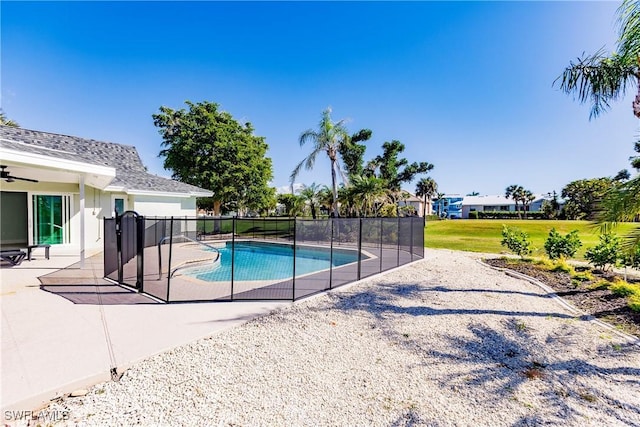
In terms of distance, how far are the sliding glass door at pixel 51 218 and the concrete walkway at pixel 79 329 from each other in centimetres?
544

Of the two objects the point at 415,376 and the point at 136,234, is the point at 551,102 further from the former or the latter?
the point at 136,234

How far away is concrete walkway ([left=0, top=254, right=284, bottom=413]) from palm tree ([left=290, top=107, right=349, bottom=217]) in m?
13.3

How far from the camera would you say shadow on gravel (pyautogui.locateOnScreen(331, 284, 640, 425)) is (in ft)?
8.75

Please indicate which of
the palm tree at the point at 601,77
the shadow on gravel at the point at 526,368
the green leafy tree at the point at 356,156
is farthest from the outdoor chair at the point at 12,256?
the green leafy tree at the point at 356,156

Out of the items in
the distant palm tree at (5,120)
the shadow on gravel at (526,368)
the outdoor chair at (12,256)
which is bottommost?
the shadow on gravel at (526,368)

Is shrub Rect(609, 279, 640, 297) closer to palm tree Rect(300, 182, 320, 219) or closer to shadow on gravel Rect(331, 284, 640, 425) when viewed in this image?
shadow on gravel Rect(331, 284, 640, 425)

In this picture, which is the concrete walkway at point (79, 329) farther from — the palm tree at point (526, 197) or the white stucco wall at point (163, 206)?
the palm tree at point (526, 197)

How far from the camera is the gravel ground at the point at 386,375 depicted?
8.17ft

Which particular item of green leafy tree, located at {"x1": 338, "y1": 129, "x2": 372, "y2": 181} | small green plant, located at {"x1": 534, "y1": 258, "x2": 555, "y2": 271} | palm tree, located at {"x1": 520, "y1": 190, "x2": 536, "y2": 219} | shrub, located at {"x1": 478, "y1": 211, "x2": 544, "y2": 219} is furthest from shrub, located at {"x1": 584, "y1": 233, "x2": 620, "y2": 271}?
palm tree, located at {"x1": 520, "y1": 190, "x2": 536, "y2": 219}

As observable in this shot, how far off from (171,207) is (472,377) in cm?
1573

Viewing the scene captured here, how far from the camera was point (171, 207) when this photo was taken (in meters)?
15.5

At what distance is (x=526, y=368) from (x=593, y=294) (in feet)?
14.6

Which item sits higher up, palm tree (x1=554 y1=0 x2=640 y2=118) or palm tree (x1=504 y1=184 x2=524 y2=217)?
palm tree (x1=504 y1=184 x2=524 y2=217)

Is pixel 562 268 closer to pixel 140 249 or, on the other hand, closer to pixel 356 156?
pixel 140 249
